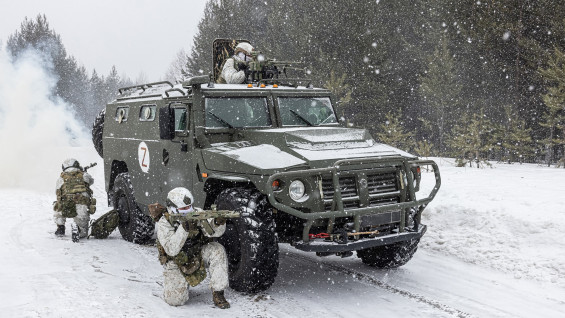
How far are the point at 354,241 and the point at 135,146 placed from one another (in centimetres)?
475

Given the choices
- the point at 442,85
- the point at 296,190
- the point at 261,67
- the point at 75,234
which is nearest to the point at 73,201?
the point at 75,234

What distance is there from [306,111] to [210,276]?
9.71 feet

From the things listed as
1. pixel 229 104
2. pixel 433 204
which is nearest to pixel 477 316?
pixel 229 104

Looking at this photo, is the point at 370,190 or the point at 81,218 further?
→ the point at 81,218

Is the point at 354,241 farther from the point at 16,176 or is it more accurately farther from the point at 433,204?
the point at 16,176

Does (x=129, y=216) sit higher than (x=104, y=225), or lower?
higher

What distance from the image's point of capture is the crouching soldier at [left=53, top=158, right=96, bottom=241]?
9055mm

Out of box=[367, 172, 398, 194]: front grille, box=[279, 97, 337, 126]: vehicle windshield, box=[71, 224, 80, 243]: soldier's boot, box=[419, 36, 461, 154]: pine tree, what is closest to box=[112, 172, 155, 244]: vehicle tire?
box=[71, 224, 80, 243]: soldier's boot

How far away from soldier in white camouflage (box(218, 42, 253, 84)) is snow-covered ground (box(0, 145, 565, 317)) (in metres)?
3.06

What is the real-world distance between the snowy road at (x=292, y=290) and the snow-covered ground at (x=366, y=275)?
11 millimetres

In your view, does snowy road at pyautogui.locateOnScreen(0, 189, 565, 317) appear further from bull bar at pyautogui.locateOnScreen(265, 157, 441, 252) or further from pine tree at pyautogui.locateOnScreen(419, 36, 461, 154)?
pine tree at pyautogui.locateOnScreen(419, 36, 461, 154)

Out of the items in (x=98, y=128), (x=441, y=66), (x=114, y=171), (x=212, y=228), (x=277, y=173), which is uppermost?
(x=441, y=66)

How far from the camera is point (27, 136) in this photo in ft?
72.1

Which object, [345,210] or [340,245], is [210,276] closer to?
[340,245]
